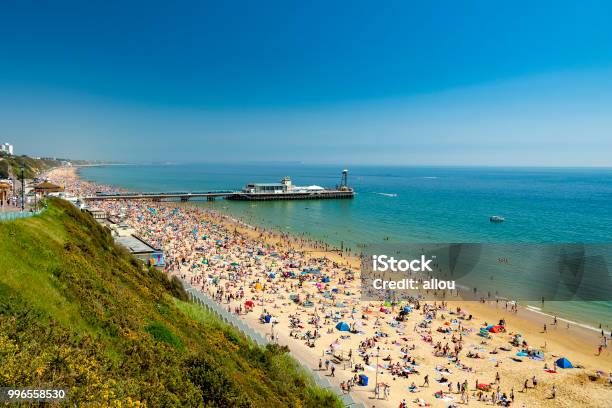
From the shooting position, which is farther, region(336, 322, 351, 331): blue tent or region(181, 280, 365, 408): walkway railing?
region(336, 322, 351, 331): blue tent

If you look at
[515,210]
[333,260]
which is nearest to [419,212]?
[515,210]

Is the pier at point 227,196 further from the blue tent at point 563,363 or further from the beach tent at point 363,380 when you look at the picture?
the blue tent at point 563,363

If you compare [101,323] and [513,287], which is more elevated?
[101,323]

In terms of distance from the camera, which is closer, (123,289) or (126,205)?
(123,289)

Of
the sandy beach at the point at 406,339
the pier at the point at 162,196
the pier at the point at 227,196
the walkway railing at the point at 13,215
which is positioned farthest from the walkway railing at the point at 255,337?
the pier at the point at 227,196

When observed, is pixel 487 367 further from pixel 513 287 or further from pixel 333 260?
pixel 333 260

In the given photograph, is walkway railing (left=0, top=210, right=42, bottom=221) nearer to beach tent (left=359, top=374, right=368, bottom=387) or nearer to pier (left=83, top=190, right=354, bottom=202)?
beach tent (left=359, top=374, right=368, bottom=387)

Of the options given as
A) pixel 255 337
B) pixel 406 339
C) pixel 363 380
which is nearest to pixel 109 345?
pixel 255 337

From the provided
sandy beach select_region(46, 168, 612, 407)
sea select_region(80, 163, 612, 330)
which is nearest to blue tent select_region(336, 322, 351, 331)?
sandy beach select_region(46, 168, 612, 407)
